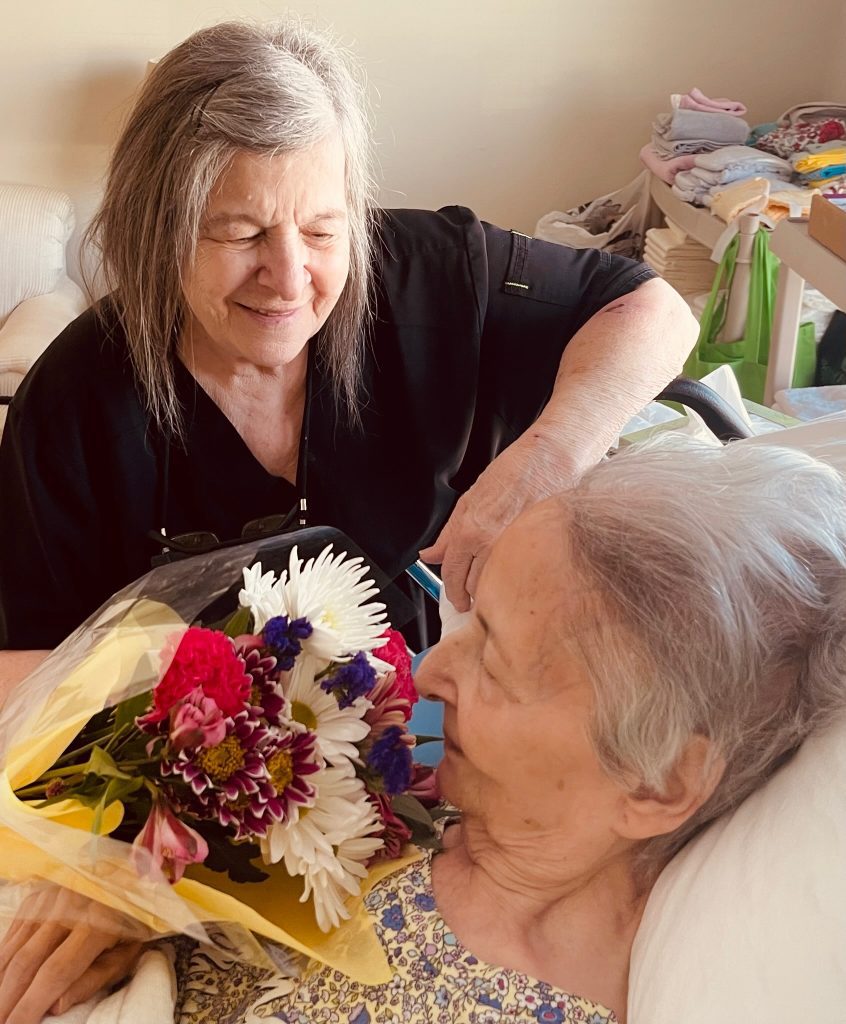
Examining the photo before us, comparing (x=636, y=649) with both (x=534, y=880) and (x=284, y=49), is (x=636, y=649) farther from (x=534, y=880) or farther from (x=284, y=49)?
(x=284, y=49)

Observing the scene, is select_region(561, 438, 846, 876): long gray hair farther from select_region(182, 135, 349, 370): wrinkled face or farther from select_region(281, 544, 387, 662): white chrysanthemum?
select_region(182, 135, 349, 370): wrinkled face

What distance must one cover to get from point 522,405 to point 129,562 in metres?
0.62

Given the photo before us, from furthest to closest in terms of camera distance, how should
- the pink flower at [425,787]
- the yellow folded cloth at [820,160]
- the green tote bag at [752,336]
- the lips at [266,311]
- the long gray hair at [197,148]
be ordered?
1. the yellow folded cloth at [820,160]
2. the green tote bag at [752,336]
3. the lips at [266,311]
4. the long gray hair at [197,148]
5. the pink flower at [425,787]

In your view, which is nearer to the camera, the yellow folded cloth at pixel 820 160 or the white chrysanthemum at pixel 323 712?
the white chrysanthemum at pixel 323 712

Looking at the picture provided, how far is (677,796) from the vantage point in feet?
3.17

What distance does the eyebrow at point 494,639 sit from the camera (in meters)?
0.99

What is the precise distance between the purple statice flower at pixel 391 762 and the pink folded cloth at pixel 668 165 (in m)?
2.86

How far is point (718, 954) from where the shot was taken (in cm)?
95

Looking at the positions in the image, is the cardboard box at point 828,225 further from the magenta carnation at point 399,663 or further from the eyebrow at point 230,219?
the magenta carnation at point 399,663

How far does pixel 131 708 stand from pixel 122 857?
0.12 m

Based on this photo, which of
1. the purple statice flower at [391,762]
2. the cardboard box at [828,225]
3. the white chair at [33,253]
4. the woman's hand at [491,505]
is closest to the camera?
the purple statice flower at [391,762]

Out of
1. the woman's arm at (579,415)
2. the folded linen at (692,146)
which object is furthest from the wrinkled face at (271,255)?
the folded linen at (692,146)

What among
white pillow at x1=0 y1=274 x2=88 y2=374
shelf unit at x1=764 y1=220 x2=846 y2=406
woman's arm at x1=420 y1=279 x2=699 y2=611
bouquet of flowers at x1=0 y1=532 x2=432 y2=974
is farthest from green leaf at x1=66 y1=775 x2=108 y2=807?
white pillow at x1=0 y1=274 x2=88 y2=374

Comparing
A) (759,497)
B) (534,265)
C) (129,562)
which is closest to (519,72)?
(534,265)
